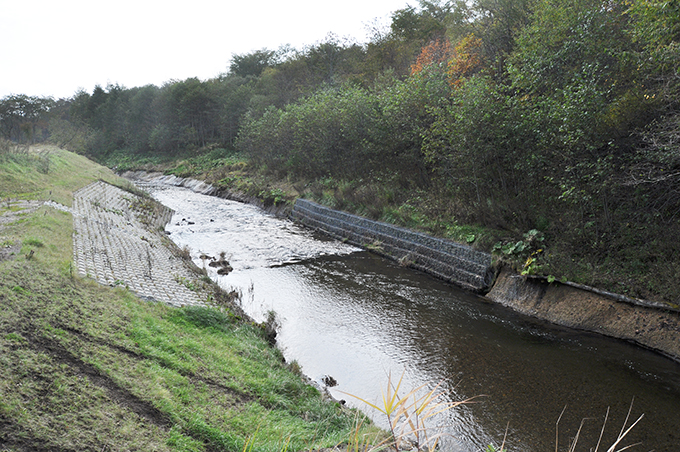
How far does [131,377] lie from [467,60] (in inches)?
818

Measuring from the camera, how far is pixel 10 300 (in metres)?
5.77

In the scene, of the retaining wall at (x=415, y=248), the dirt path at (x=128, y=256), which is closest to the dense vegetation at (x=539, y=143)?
the retaining wall at (x=415, y=248)

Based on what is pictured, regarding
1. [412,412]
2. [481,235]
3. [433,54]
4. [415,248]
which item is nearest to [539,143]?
[481,235]

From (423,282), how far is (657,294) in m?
6.40

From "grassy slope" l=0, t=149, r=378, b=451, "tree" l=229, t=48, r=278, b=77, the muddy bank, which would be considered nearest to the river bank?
the muddy bank

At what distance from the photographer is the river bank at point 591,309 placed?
873 centimetres

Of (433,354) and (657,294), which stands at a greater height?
(657,294)

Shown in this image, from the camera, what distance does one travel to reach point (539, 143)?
454 inches

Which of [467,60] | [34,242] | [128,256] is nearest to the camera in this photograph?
[34,242]

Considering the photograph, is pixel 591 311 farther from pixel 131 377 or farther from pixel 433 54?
pixel 433 54

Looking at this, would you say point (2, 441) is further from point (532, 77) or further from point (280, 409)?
point (532, 77)

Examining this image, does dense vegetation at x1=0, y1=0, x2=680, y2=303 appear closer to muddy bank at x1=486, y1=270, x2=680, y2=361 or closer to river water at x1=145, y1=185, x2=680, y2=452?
muddy bank at x1=486, y1=270, x2=680, y2=361

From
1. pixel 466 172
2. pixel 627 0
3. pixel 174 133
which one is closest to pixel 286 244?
pixel 466 172

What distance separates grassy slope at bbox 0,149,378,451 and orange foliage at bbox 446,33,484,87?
17224mm
